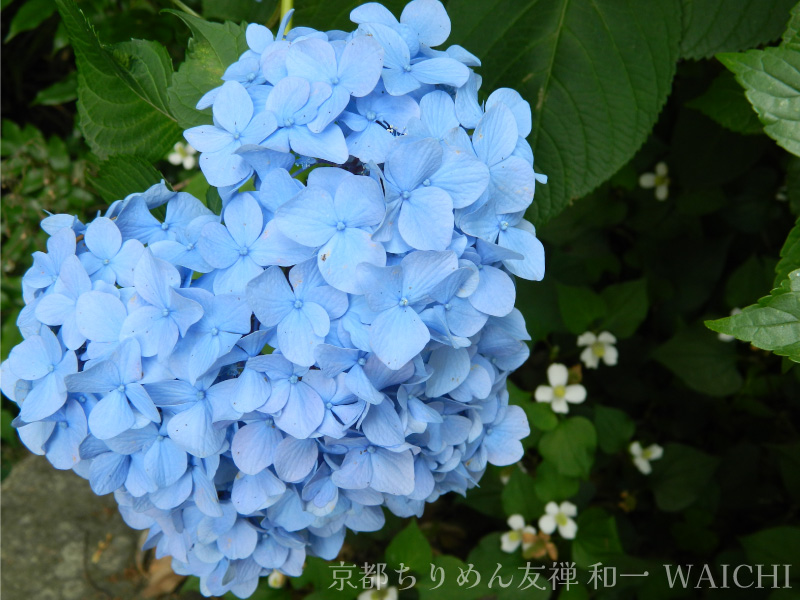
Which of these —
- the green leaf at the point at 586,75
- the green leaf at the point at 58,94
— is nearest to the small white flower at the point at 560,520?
the green leaf at the point at 586,75

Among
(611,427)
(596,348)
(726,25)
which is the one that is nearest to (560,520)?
(611,427)

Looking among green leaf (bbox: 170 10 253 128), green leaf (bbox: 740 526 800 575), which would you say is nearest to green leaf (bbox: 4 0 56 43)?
green leaf (bbox: 170 10 253 128)

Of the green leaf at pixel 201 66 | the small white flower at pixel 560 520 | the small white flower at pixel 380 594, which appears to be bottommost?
the small white flower at pixel 380 594

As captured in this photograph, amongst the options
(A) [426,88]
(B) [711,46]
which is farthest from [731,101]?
(A) [426,88]

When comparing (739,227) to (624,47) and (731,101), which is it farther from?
(624,47)

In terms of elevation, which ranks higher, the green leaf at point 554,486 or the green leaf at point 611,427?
the green leaf at point 611,427

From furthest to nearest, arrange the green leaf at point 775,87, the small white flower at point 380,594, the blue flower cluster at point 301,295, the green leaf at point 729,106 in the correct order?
the small white flower at point 380,594 → the green leaf at point 729,106 → the green leaf at point 775,87 → the blue flower cluster at point 301,295

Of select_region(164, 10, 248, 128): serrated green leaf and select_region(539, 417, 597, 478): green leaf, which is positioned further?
select_region(539, 417, 597, 478): green leaf

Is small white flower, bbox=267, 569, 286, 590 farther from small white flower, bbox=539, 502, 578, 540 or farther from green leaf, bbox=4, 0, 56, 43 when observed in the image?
green leaf, bbox=4, 0, 56, 43

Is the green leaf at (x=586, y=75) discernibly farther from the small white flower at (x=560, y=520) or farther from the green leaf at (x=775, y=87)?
the small white flower at (x=560, y=520)
